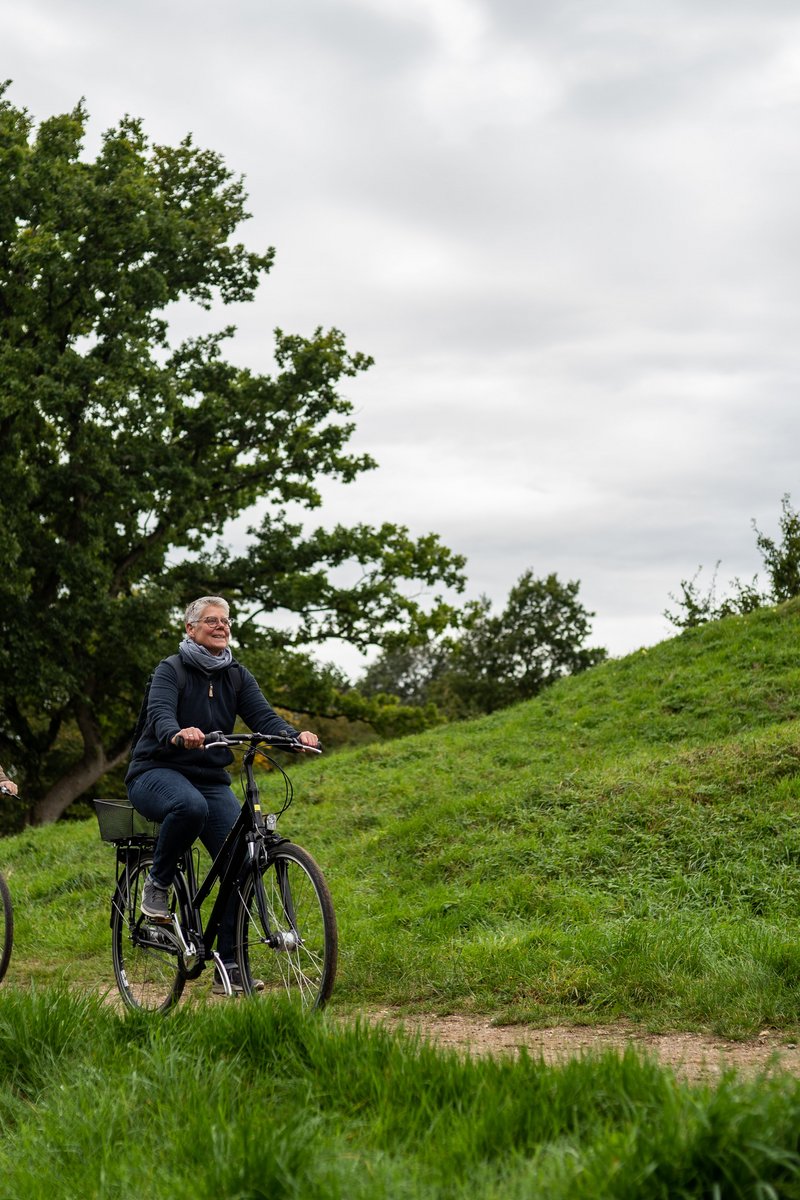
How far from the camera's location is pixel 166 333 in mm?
26641

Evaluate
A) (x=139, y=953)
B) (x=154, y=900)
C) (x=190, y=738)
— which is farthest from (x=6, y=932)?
(x=190, y=738)

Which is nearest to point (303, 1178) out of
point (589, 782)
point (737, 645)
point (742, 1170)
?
point (742, 1170)

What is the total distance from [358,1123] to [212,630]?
3.36 metres

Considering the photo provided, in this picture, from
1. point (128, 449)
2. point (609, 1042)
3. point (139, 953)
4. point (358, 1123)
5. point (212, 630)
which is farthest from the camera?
point (128, 449)

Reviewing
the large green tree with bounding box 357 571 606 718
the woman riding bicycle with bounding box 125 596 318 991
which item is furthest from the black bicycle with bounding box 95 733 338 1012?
the large green tree with bounding box 357 571 606 718

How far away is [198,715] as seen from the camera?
6.46m

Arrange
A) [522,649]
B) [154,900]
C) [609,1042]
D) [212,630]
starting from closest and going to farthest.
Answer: [609,1042] < [154,900] < [212,630] < [522,649]

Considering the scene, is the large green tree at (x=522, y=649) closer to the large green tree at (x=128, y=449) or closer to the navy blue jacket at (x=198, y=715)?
the large green tree at (x=128, y=449)

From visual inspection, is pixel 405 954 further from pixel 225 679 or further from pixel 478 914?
pixel 225 679

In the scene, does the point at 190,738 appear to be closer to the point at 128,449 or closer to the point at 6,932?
the point at 6,932

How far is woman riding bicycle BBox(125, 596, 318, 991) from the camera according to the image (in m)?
6.12

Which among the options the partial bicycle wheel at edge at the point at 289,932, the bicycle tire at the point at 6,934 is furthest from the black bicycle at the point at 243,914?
the bicycle tire at the point at 6,934

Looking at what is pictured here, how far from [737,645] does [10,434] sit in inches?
553

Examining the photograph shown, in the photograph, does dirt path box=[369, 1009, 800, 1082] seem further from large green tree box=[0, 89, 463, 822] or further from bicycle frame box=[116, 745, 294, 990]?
large green tree box=[0, 89, 463, 822]
